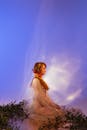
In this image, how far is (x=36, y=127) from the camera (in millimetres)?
5191

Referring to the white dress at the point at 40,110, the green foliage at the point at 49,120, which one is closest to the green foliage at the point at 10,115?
the green foliage at the point at 49,120

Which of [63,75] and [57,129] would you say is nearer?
[57,129]

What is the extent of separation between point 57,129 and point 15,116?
660 millimetres

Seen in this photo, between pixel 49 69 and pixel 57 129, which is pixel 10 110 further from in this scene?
pixel 49 69

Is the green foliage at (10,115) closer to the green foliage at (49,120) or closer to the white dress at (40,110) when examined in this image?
the green foliage at (49,120)

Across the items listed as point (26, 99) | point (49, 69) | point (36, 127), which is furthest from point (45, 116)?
point (49, 69)

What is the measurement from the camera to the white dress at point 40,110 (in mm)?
5188

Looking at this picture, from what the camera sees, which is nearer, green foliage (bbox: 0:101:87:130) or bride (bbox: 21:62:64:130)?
green foliage (bbox: 0:101:87:130)

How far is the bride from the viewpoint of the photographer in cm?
511

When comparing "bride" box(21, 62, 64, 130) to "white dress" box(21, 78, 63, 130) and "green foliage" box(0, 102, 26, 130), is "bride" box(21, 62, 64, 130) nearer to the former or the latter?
"white dress" box(21, 78, 63, 130)

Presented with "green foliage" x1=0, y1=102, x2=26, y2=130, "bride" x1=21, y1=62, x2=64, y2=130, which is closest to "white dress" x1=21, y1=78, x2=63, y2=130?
"bride" x1=21, y1=62, x2=64, y2=130

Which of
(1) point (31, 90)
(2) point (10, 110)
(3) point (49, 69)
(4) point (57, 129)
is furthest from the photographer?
(3) point (49, 69)

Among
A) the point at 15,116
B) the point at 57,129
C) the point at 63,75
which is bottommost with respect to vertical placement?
the point at 57,129

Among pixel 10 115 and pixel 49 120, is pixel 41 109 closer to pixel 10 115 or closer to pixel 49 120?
pixel 49 120
